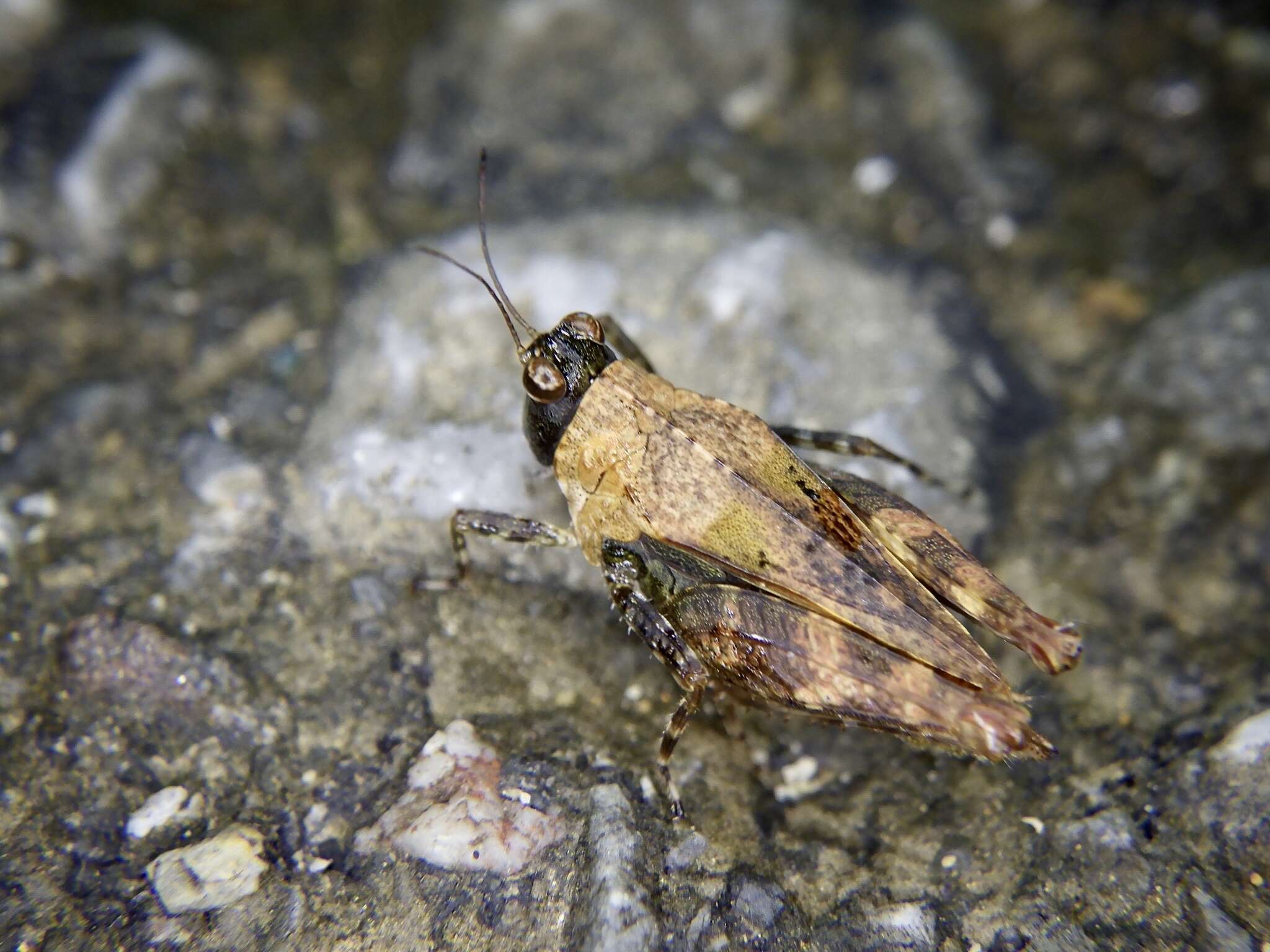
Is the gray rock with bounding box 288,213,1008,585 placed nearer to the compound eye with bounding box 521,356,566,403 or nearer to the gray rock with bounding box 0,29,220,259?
the compound eye with bounding box 521,356,566,403

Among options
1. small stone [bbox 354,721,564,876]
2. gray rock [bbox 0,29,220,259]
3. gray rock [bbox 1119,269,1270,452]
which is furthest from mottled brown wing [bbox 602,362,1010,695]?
gray rock [bbox 0,29,220,259]

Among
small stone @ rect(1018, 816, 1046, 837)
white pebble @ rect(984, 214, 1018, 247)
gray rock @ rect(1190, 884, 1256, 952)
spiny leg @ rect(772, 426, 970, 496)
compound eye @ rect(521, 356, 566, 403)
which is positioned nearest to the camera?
gray rock @ rect(1190, 884, 1256, 952)

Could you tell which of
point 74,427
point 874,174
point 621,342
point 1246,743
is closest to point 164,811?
point 74,427

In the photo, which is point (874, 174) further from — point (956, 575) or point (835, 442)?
point (956, 575)

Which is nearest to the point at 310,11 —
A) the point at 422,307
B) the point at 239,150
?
the point at 239,150

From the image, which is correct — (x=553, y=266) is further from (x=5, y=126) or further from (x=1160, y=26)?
(x=1160, y=26)
